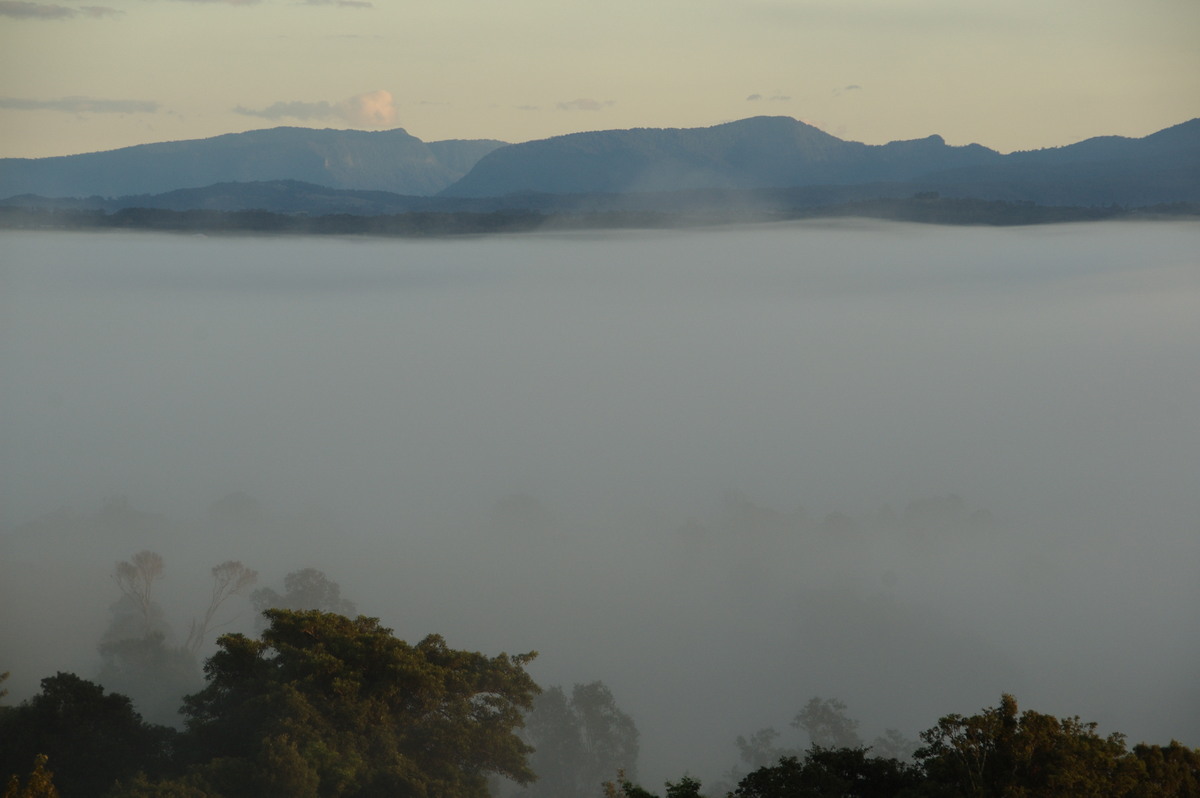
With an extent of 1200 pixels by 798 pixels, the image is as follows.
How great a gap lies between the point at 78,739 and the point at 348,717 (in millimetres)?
7098

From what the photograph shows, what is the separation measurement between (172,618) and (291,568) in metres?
32.3

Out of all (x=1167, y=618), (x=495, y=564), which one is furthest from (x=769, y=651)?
(x=1167, y=618)

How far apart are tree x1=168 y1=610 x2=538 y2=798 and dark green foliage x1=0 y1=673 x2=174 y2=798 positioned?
1.42 metres

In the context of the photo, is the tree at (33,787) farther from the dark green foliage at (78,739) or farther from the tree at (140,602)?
the tree at (140,602)

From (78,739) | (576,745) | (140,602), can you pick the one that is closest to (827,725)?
(576,745)

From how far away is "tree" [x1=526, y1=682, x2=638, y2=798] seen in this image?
4953cm

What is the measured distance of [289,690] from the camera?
2420cm

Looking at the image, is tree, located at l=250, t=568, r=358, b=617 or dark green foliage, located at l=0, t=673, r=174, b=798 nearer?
dark green foliage, located at l=0, t=673, r=174, b=798

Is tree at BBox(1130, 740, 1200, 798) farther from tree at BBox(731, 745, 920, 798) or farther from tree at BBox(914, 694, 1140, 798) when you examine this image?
tree at BBox(731, 745, 920, 798)

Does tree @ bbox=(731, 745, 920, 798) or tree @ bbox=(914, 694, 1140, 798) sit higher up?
tree @ bbox=(914, 694, 1140, 798)

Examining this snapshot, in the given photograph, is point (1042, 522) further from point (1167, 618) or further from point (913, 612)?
point (913, 612)

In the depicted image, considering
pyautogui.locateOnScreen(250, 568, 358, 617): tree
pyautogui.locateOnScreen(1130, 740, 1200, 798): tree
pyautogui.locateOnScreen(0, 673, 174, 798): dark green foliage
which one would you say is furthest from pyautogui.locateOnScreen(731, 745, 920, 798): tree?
pyautogui.locateOnScreen(250, 568, 358, 617): tree

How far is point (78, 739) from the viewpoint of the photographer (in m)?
25.7

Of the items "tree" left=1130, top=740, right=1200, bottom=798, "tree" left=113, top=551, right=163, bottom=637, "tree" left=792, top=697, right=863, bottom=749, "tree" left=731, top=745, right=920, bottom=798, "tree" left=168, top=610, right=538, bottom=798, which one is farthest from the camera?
"tree" left=113, top=551, right=163, bottom=637
